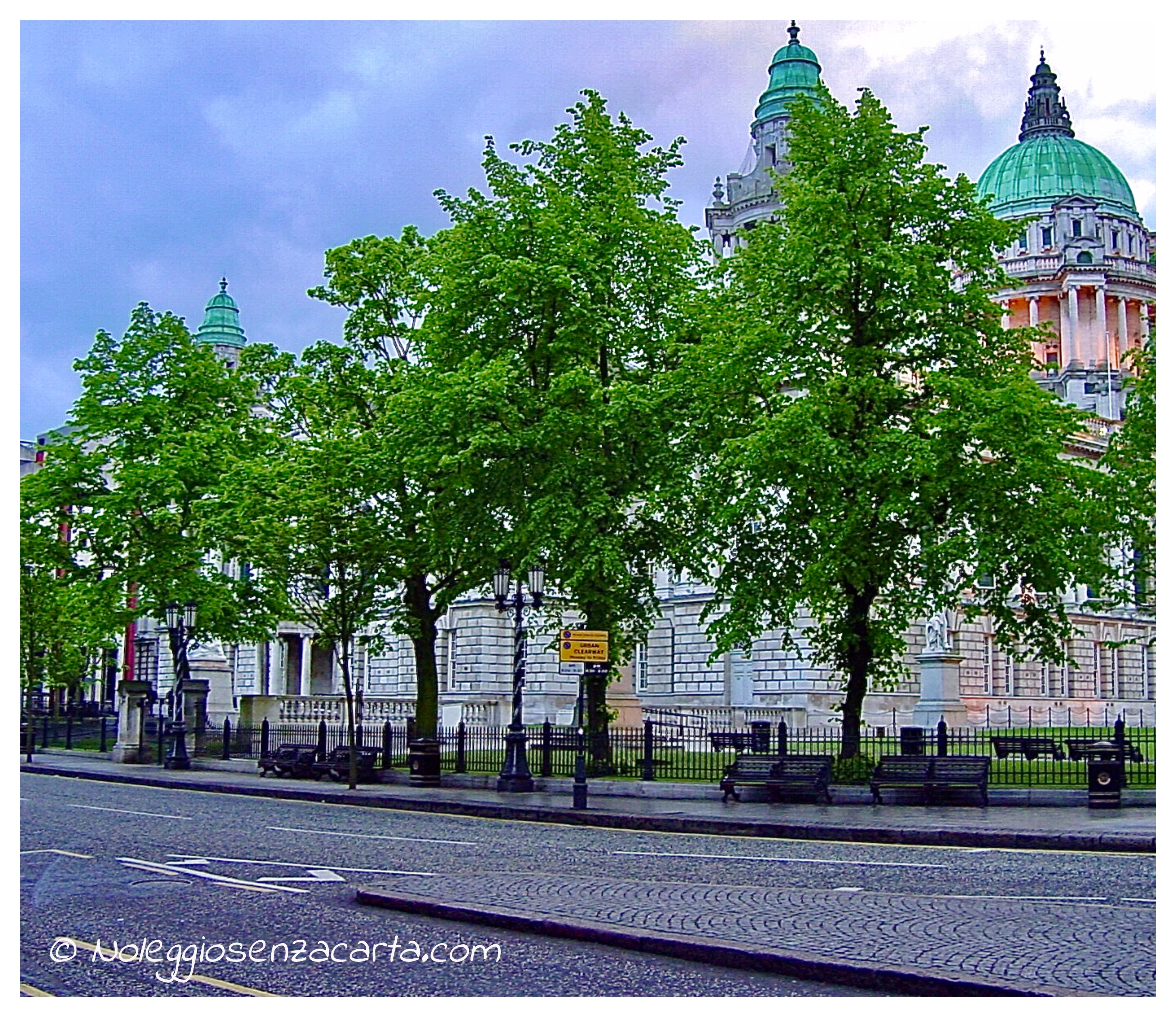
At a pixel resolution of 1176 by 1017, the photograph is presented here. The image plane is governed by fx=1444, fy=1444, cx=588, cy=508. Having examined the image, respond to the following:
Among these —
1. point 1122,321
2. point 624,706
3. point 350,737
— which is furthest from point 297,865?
point 1122,321

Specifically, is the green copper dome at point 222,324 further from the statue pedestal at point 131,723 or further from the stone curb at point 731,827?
the stone curb at point 731,827

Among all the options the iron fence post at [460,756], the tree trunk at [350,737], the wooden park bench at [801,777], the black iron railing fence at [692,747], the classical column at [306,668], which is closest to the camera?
the wooden park bench at [801,777]

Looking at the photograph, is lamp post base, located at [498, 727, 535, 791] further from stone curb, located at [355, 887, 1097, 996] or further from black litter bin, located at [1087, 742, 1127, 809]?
stone curb, located at [355, 887, 1097, 996]

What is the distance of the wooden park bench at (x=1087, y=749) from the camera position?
26203 millimetres

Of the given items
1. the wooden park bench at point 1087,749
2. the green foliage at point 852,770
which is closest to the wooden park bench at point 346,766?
the green foliage at point 852,770

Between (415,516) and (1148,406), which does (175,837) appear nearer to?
(415,516)

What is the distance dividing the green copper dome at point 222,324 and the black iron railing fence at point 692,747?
54.1 m

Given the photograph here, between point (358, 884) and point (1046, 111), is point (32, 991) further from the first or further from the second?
point (1046, 111)

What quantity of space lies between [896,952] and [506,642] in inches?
1960

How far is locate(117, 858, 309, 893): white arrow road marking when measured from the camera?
13477 mm

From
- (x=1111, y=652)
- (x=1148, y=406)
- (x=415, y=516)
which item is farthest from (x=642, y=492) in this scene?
(x=1111, y=652)

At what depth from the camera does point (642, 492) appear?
29.3 meters

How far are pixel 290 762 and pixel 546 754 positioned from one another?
7857 millimetres

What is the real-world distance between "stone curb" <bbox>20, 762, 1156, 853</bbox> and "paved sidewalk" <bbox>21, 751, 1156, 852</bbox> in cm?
2
